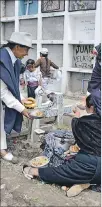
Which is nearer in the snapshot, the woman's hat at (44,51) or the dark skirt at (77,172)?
the dark skirt at (77,172)

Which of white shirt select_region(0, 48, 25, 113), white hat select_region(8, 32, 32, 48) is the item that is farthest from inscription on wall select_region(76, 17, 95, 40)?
white shirt select_region(0, 48, 25, 113)

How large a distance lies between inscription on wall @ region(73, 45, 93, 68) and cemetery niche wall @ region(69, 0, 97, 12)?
0.87 metres

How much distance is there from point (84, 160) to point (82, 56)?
17.8ft

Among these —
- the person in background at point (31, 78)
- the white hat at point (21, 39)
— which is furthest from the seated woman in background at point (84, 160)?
the person in background at point (31, 78)

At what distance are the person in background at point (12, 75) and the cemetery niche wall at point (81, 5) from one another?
4512 millimetres

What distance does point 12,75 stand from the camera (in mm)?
3449

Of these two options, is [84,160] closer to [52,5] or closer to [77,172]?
[77,172]

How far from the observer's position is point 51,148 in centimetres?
353

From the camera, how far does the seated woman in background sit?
10.0 feet

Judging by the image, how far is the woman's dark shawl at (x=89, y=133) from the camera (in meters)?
3.13

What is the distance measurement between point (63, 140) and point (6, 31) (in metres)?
A: 6.91

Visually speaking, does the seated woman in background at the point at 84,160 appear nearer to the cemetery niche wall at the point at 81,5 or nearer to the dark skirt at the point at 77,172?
the dark skirt at the point at 77,172

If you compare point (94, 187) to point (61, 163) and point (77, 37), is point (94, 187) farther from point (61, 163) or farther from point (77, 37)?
point (77, 37)

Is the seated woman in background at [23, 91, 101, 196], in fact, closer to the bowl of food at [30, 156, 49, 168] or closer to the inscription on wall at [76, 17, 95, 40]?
the bowl of food at [30, 156, 49, 168]
